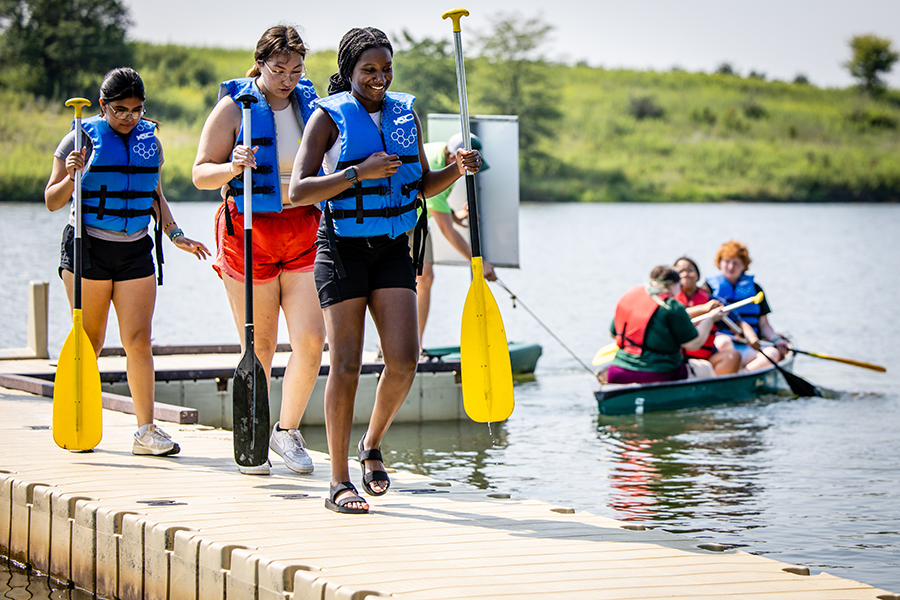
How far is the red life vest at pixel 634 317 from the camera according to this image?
8.17m

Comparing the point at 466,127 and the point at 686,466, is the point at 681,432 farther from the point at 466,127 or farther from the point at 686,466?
the point at 466,127

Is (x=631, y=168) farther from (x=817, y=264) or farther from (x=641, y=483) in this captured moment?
(x=641, y=483)

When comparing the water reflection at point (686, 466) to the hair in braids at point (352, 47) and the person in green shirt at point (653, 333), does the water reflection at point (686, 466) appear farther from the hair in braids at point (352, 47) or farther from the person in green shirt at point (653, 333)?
the hair in braids at point (352, 47)

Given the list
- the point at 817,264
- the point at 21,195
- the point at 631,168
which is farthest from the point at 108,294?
the point at 631,168

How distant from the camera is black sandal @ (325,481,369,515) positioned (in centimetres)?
390

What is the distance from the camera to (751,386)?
31.9 ft

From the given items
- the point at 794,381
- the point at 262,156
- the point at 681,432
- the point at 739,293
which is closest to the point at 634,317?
the point at 681,432

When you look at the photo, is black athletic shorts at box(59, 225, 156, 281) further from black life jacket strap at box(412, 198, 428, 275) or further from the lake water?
the lake water

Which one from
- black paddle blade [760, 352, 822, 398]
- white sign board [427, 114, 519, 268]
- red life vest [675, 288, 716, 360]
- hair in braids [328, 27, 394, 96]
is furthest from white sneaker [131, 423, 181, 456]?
black paddle blade [760, 352, 822, 398]

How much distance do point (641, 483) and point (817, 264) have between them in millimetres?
23508

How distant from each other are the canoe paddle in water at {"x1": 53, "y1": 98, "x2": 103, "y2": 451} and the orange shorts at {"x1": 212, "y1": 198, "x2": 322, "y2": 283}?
72cm

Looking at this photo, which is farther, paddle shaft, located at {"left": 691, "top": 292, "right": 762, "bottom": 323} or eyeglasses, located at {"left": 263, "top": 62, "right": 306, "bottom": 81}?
paddle shaft, located at {"left": 691, "top": 292, "right": 762, "bottom": 323}

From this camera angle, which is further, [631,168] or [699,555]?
[631,168]

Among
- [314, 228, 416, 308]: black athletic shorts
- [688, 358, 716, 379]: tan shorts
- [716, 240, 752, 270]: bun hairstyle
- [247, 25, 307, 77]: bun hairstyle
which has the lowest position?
[688, 358, 716, 379]: tan shorts
